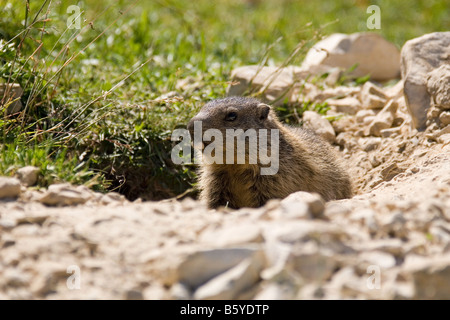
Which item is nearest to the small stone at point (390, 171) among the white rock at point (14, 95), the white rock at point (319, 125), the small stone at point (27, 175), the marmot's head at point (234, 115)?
the white rock at point (319, 125)

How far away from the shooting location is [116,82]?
624cm

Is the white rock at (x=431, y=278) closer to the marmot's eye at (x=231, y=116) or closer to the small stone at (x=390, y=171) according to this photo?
the marmot's eye at (x=231, y=116)

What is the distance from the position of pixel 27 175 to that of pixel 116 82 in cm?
258

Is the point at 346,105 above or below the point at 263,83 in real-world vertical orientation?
below

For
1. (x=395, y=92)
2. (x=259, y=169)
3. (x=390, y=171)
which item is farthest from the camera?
(x=395, y=92)

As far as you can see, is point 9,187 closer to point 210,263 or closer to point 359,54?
point 210,263

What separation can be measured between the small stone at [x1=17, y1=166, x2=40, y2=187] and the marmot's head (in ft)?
4.31

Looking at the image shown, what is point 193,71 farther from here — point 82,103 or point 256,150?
point 256,150

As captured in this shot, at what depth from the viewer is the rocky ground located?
2639mm

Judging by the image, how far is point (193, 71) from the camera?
6.90 m

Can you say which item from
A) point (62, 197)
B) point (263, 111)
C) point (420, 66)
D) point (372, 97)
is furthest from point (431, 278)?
point (372, 97)

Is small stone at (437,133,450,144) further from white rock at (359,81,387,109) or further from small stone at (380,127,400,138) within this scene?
white rock at (359,81,387,109)

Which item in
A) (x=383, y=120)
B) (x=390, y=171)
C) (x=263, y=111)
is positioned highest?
(x=263, y=111)

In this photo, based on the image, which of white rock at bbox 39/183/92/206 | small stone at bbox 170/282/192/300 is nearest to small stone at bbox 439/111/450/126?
white rock at bbox 39/183/92/206
